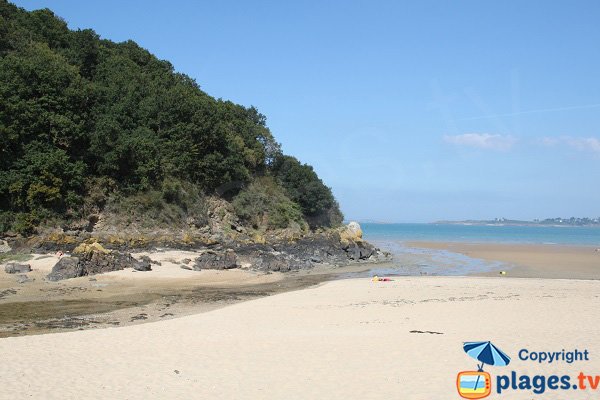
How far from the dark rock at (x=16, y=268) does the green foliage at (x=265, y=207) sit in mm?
22096

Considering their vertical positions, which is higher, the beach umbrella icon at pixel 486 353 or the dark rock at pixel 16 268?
the dark rock at pixel 16 268

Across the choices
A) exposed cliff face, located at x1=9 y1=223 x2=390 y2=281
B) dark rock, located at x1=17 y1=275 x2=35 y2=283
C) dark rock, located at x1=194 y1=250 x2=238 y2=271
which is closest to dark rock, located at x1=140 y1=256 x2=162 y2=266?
exposed cliff face, located at x1=9 y1=223 x2=390 y2=281

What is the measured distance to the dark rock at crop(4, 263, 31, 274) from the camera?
21422 millimetres

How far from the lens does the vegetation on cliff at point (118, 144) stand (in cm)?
3094

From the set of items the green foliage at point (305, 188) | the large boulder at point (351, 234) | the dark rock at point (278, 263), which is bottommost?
the dark rock at point (278, 263)

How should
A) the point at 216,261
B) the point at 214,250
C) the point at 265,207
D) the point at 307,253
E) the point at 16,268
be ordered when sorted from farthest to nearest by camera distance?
the point at 265,207 < the point at 307,253 < the point at 214,250 < the point at 216,261 < the point at 16,268

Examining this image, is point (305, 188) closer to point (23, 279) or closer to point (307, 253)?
point (307, 253)

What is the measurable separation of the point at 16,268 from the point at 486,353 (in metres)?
19.7

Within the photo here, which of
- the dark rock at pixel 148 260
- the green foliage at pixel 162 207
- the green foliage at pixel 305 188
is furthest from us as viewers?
the green foliage at pixel 305 188

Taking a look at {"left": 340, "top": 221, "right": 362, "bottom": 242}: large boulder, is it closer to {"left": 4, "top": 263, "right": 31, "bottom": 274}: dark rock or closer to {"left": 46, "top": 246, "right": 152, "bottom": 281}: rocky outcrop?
{"left": 46, "top": 246, "right": 152, "bottom": 281}: rocky outcrop

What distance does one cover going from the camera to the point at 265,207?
148 ft

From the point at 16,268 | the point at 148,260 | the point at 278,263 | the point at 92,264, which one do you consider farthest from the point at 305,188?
the point at 16,268

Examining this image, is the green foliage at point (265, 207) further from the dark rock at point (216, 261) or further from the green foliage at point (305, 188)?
the dark rock at point (216, 261)

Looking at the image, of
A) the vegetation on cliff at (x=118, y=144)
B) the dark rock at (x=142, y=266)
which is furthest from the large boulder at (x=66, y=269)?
the vegetation on cliff at (x=118, y=144)
